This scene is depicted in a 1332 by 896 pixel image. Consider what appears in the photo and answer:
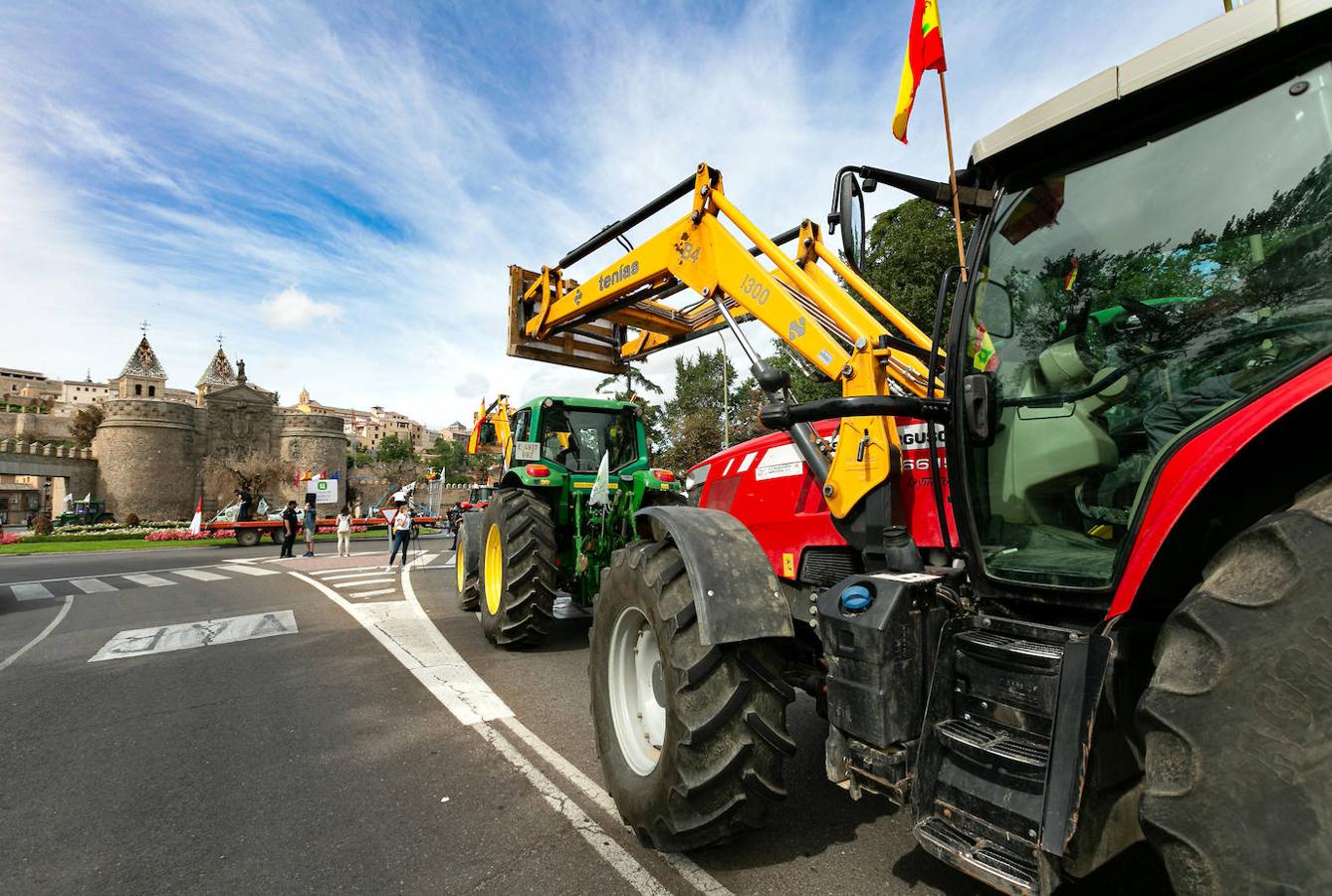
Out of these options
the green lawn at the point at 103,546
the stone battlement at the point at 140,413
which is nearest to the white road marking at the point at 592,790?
the green lawn at the point at 103,546

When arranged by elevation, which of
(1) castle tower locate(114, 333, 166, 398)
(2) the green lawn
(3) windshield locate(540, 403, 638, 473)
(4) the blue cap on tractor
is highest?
(1) castle tower locate(114, 333, 166, 398)

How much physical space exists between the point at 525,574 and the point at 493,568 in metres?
1.08

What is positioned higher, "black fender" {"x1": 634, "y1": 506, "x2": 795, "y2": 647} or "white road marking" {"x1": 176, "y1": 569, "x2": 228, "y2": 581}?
"black fender" {"x1": 634, "y1": 506, "x2": 795, "y2": 647}

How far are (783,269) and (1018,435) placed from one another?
6.20ft

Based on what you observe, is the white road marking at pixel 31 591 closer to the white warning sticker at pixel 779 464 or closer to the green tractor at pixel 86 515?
the white warning sticker at pixel 779 464

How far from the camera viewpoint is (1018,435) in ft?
7.63

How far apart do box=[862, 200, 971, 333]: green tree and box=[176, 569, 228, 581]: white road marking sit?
17.9 m

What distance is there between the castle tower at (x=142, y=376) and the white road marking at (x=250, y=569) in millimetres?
68287

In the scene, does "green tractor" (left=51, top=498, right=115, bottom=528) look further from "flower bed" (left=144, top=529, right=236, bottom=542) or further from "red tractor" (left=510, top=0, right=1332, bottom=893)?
"red tractor" (left=510, top=0, right=1332, bottom=893)

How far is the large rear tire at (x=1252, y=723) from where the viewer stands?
1.31m

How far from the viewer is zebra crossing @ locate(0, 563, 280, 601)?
452 inches

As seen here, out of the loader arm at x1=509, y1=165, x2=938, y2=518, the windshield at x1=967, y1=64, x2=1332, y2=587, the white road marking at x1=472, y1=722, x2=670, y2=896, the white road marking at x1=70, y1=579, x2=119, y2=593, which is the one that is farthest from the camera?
the white road marking at x1=70, y1=579, x2=119, y2=593

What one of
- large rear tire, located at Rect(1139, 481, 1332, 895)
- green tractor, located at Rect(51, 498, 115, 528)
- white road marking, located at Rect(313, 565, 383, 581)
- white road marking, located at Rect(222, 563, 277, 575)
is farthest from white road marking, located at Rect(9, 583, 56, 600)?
green tractor, located at Rect(51, 498, 115, 528)

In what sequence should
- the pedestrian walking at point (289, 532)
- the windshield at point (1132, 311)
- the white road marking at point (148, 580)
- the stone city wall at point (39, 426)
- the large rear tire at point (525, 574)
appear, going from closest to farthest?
the windshield at point (1132, 311) < the large rear tire at point (525, 574) < the white road marking at point (148, 580) < the pedestrian walking at point (289, 532) < the stone city wall at point (39, 426)
